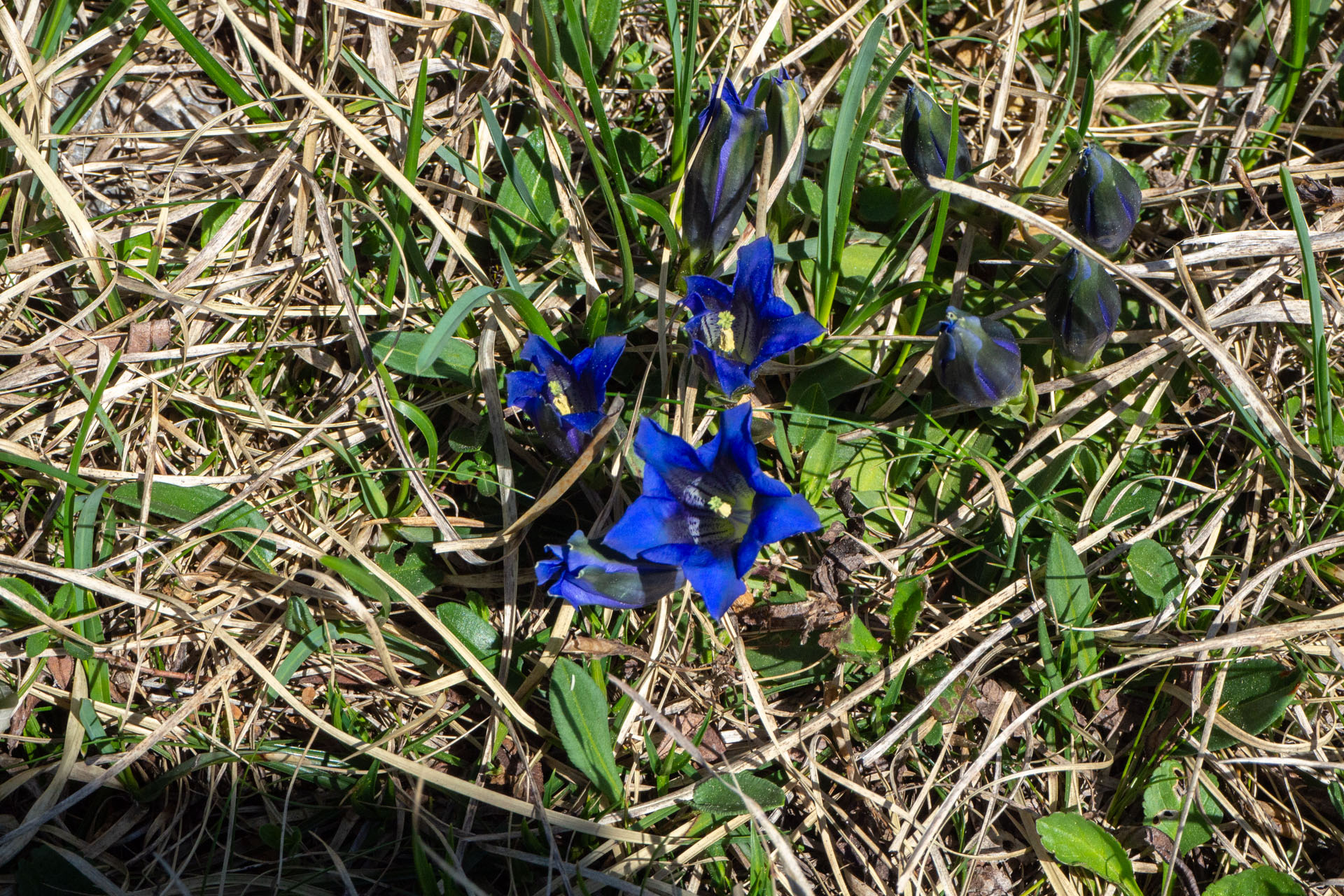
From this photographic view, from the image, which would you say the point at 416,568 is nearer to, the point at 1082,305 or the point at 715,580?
the point at 715,580

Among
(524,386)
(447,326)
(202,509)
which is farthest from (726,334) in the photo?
(202,509)

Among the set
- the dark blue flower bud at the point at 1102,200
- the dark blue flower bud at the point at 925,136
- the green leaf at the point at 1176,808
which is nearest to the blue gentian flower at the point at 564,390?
the dark blue flower bud at the point at 925,136

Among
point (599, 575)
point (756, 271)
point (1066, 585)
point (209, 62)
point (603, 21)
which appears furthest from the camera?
point (603, 21)

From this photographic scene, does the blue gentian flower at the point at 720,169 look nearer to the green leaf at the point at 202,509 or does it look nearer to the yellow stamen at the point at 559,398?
the yellow stamen at the point at 559,398

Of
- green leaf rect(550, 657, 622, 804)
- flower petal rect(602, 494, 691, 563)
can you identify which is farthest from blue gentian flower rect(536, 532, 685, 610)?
green leaf rect(550, 657, 622, 804)

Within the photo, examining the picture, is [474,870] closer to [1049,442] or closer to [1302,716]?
[1049,442]

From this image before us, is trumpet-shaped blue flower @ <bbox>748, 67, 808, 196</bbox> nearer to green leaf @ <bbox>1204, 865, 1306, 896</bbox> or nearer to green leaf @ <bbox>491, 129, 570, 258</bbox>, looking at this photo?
green leaf @ <bbox>491, 129, 570, 258</bbox>

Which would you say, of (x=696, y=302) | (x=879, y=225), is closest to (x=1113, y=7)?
(x=879, y=225)

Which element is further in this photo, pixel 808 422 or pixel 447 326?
pixel 808 422
